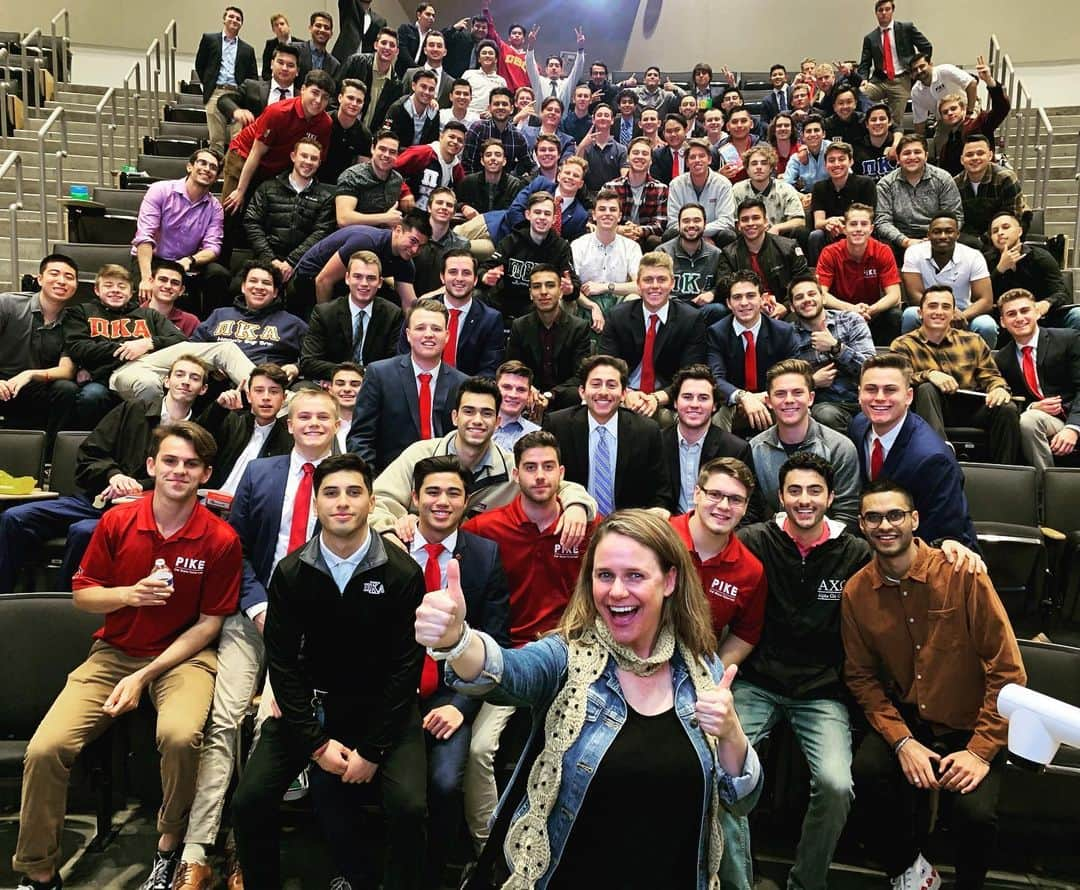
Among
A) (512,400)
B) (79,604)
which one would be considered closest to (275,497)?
(79,604)

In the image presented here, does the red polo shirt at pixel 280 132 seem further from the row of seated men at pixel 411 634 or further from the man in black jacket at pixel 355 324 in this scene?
the row of seated men at pixel 411 634

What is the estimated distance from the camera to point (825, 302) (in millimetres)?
5277

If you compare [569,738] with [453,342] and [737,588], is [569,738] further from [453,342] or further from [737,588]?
[453,342]

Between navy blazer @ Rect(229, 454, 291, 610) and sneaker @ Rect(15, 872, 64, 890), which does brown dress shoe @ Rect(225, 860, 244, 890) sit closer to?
sneaker @ Rect(15, 872, 64, 890)

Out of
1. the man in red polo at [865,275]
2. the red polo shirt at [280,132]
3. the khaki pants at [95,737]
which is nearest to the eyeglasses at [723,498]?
the khaki pants at [95,737]

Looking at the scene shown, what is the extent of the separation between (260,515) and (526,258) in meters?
2.63

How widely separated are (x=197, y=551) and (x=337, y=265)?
2505 millimetres

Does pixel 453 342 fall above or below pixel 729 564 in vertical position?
above

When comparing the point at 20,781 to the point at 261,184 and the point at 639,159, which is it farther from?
the point at 639,159

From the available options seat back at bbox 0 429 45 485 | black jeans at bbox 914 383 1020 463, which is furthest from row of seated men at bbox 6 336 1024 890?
black jeans at bbox 914 383 1020 463

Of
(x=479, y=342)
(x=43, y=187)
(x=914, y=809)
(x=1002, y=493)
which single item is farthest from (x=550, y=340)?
(x=43, y=187)

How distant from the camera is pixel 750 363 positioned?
15.1ft

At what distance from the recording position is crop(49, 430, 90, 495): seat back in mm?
3953

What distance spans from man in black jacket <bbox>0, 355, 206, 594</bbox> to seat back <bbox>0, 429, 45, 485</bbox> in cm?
35
